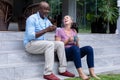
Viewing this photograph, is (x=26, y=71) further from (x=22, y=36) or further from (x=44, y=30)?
(x=22, y=36)

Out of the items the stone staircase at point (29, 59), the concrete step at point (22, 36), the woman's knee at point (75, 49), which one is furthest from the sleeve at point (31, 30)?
the concrete step at point (22, 36)

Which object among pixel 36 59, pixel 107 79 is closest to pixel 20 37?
pixel 36 59

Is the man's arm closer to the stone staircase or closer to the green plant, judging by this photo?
the stone staircase

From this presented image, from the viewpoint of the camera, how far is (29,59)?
5.56m

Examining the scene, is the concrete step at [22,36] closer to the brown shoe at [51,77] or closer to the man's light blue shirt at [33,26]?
the man's light blue shirt at [33,26]

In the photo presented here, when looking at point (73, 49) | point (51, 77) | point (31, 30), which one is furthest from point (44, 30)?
point (51, 77)

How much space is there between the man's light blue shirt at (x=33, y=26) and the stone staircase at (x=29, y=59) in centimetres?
32

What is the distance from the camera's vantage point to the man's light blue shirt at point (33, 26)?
5246 millimetres

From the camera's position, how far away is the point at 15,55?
17.8 ft

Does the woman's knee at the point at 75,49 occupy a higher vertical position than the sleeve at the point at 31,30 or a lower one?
lower

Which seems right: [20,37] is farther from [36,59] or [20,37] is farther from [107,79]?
[107,79]

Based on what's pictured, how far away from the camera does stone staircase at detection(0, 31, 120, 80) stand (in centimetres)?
506

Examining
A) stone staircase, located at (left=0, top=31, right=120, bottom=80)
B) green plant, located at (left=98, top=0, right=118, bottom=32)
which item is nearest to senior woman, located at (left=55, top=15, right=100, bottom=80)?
stone staircase, located at (left=0, top=31, right=120, bottom=80)

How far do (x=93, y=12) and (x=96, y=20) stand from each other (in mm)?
1135
